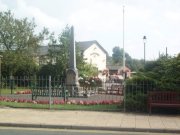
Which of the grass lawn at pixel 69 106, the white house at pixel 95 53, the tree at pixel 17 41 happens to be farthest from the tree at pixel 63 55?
the white house at pixel 95 53

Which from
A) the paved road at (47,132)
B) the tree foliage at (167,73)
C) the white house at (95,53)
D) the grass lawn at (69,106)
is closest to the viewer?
the paved road at (47,132)

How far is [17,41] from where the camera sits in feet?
150

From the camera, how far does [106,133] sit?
13594 mm

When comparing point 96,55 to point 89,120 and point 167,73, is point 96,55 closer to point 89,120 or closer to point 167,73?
point 167,73

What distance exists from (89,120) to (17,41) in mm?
31160

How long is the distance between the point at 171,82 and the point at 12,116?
22.0 ft

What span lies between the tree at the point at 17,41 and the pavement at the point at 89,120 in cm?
2658

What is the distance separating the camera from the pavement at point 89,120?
14.4 metres

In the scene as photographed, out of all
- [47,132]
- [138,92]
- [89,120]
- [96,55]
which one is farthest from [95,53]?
[47,132]

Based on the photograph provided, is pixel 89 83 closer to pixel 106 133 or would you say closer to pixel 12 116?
pixel 12 116

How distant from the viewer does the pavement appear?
14.4 metres

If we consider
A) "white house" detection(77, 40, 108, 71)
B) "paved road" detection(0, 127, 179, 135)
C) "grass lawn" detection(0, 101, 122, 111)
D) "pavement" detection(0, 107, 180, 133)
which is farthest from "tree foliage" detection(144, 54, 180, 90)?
"white house" detection(77, 40, 108, 71)

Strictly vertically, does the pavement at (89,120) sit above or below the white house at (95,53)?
below

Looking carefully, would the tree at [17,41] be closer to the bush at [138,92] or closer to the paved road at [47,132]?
the bush at [138,92]
